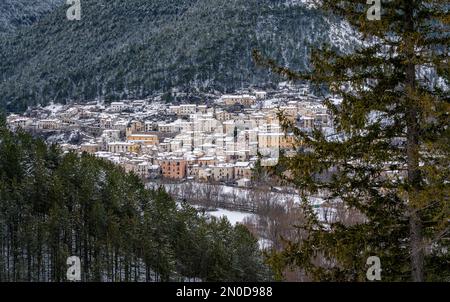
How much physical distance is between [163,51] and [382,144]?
339 feet

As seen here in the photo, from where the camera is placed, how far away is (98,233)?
70.7ft

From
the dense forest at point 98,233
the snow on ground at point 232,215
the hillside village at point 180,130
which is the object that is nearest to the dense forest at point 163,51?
the hillside village at point 180,130

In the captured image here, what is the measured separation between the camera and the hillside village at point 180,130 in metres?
59.3

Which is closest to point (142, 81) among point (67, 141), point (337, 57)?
point (67, 141)

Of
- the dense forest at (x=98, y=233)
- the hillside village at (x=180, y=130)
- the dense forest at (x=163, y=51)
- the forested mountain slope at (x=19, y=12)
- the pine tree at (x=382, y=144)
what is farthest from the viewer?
the forested mountain slope at (x=19, y=12)

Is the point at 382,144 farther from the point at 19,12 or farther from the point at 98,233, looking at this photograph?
the point at 19,12

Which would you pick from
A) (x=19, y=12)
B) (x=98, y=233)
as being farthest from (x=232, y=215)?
(x=19, y=12)

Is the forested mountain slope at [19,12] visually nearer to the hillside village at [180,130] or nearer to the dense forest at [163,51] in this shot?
the dense forest at [163,51]

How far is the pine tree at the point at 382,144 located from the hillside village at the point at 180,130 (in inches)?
1682

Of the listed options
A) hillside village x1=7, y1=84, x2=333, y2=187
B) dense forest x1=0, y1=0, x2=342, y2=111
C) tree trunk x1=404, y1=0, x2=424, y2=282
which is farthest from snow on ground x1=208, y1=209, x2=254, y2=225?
dense forest x1=0, y1=0, x2=342, y2=111

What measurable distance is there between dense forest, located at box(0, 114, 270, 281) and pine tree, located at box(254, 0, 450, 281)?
1333 centimetres

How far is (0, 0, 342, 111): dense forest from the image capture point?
327 ft

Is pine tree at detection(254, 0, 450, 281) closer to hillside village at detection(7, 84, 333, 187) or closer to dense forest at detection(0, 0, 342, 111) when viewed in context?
hillside village at detection(7, 84, 333, 187)
